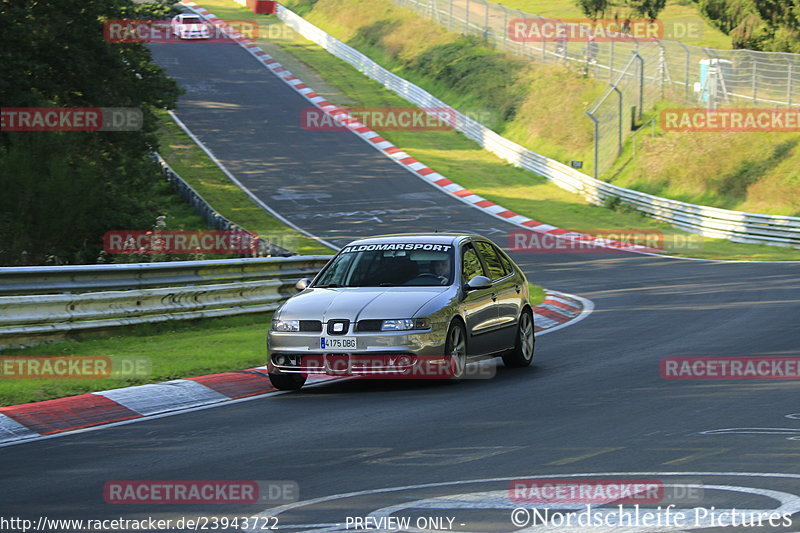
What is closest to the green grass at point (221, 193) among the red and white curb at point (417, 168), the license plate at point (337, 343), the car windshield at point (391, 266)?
the red and white curb at point (417, 168)

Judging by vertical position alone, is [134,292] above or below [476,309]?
below

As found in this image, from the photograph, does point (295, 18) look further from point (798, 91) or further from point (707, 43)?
point (798, 91)

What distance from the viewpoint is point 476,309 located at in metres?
11.7

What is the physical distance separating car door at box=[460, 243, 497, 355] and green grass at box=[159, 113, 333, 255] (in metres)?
16.1

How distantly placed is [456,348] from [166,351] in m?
3.69

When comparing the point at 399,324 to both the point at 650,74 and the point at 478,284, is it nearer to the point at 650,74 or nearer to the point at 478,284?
the point at 478,284

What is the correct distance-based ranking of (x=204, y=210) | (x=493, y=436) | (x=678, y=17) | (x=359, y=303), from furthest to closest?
(x=678, y=17), (x=204, y=210), (x=359, y=303), (x=493, y=436)

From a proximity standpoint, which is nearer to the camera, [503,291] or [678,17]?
[503,291]

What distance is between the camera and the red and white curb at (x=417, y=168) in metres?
31.7

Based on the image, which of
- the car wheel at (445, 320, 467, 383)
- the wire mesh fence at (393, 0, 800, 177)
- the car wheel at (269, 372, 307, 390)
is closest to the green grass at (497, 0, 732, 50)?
the wire mesh fence at (393, 0, 800, 177)

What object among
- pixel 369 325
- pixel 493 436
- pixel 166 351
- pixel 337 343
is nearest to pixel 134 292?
pixel 166 351

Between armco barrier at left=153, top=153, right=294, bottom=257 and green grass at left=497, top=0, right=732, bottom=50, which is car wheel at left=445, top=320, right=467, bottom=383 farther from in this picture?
green grass at left=497, top=0, right=732, bottom=50

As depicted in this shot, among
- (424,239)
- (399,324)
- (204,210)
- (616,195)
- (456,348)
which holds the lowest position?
(204,210)

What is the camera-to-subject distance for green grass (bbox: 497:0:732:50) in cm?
7375
